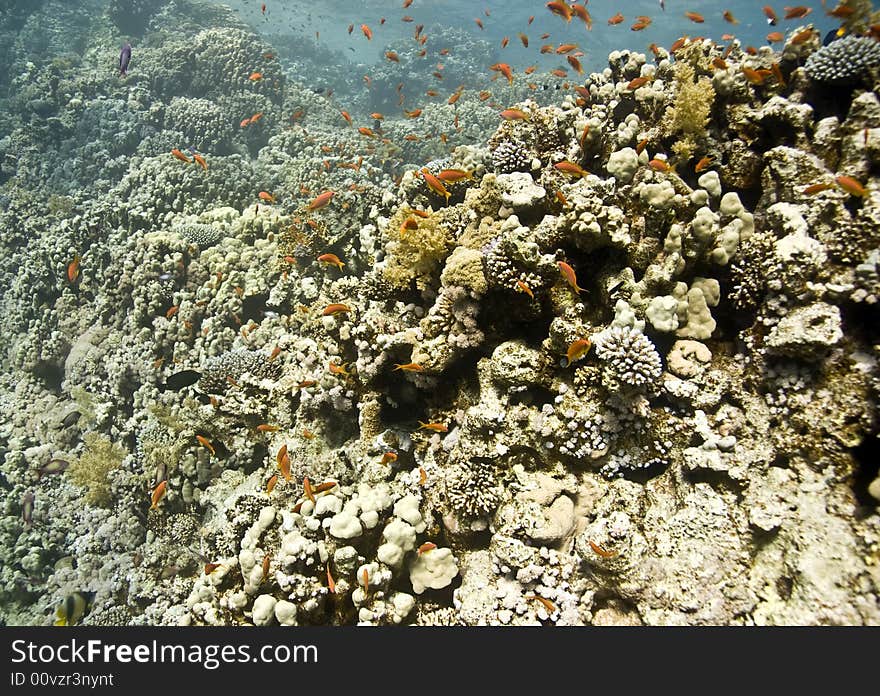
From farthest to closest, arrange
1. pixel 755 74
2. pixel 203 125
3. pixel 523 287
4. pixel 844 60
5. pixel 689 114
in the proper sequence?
pixel 203 125, pixel 689 114, pixel 755 74, pixel 844 60, pixel 523 287

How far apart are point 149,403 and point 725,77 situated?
9.93 m

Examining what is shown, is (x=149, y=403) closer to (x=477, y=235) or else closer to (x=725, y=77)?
(x=477, y=235)

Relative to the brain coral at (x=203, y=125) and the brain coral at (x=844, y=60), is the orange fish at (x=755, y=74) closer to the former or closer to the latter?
the brain coral at (x=844, y=60)

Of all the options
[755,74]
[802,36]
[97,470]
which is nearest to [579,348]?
[755,74]

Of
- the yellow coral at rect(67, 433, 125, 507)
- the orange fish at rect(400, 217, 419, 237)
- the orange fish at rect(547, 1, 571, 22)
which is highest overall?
the orange fish at rect(547, 1, 571, 22)

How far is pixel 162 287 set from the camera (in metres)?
8.93

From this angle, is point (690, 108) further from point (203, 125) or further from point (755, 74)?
point (203, 125)

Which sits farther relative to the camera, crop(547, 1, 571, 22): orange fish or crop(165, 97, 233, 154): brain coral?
crop(165, 97, 233, 154): brain coral

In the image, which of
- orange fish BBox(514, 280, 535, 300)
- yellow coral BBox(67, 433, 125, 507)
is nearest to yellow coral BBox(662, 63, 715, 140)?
orange fish BBox(514, 280, 535, 300)

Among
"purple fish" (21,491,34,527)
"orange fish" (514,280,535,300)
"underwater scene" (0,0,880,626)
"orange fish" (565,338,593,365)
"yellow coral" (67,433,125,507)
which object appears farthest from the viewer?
"purple fish" (21,491,34,527)

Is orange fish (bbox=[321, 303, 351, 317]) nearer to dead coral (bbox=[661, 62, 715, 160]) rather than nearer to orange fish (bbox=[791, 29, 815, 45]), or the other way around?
dead coral (bbox=[661, 62, 715, 160])

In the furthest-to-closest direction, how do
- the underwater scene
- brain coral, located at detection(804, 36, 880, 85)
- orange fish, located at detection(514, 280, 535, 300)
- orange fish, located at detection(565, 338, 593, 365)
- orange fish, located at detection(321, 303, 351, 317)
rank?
orange fish, located at detection(321, 303, 351, 317), brain coral, located at detection(804, 36, 880, 85), orange fish, located at detection(514, 280, 535, 300), orange fish, located at detection(565, 338, 593, 365), the underwater scene

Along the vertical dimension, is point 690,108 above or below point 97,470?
above

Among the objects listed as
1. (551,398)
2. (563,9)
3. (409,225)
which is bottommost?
(551,398)
